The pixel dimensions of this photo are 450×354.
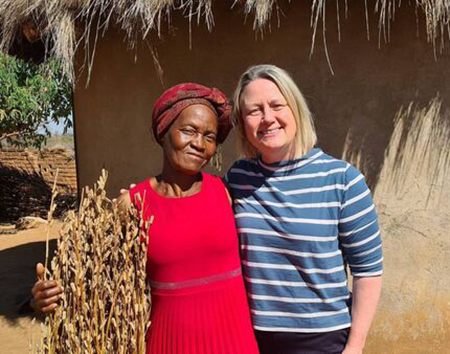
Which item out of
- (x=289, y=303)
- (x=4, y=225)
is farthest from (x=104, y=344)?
(x=4, y=225)

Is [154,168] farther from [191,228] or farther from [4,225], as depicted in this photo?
[4,225]

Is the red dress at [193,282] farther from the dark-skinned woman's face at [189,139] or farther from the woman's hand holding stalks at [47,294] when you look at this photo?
the woman's hand holding stalks at [47,294]

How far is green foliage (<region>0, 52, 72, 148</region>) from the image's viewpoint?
927cm

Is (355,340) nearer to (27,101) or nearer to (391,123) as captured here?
(391,123)

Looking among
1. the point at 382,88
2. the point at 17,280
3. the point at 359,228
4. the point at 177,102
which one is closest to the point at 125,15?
the point at 382,88

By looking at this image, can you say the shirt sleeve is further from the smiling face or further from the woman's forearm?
the smiling face

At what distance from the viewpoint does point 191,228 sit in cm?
153

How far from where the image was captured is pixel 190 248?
1522 mm

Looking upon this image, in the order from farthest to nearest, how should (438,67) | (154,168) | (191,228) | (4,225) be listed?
(4,225)
(154,168)
(438,67)
(191,228)

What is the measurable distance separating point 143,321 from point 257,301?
1.17 feet

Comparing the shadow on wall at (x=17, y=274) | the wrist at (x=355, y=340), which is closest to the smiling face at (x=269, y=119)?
the wrist at (x=355, y=340)

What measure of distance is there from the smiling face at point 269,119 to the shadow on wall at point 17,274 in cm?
384

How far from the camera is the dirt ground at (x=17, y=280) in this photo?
420 cm

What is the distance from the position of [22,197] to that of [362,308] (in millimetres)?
11166
